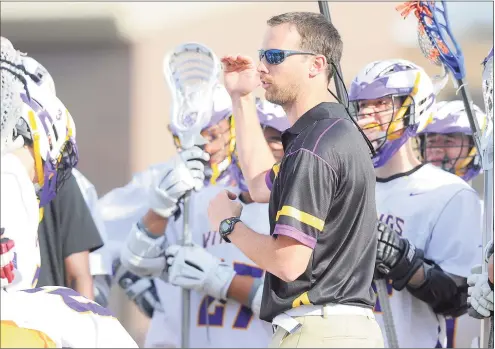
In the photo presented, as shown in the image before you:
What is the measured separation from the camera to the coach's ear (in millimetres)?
3633

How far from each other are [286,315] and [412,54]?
7.56 m

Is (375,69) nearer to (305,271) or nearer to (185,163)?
(185,163)

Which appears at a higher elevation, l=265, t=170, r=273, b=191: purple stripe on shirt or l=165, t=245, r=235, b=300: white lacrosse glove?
l=265, t=170, r=273, b=191: purple stripe on shirt

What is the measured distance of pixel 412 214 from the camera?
5.08 metres

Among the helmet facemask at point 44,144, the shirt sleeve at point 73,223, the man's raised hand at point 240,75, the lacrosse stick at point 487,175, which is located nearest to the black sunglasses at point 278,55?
the man's raised hand at point 240,75

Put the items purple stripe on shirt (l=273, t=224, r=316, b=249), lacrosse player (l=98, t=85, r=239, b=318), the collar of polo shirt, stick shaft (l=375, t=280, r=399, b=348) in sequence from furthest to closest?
lacrosse player (l=98, t=85, r=239, b=318)
stick shaft (l=375, t=280, r=399, b=348)
the collar of polo shirt
purple stripe on shirt (l=273, t=224, r=316, b=249)

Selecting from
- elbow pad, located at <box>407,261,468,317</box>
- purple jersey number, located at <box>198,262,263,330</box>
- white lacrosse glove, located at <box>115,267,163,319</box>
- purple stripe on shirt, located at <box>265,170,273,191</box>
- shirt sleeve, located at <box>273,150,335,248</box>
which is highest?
shirt sleeve, located at <box>273,150,335,248</box>

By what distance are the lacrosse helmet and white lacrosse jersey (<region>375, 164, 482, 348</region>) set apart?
5.97 ft

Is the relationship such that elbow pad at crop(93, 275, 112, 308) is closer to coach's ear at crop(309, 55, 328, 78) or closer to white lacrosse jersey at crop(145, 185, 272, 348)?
white lacrosse jersey at crop(145, 185, 272, 348)

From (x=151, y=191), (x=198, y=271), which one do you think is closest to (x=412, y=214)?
(x=198, y=271)

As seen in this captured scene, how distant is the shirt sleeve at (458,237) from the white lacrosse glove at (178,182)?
45.2 inches

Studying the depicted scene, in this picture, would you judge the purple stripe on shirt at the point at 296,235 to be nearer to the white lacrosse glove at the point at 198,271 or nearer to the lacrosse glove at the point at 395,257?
the lacrosse glove at the point at 395,257

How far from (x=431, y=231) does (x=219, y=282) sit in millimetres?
1018

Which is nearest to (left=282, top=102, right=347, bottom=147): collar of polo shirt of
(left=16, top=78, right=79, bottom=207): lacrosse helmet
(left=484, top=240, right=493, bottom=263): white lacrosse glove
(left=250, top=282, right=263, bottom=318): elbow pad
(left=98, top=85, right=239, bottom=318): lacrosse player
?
(left=16, top=78, right=79, bottom=207): lacrosse helmet
